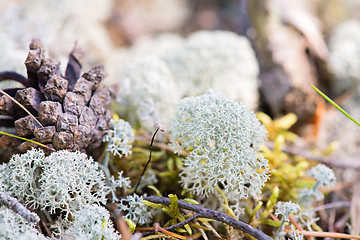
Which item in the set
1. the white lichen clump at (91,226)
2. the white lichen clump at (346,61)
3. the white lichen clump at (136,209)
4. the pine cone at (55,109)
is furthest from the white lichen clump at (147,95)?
the white lichen clump at (346,61)

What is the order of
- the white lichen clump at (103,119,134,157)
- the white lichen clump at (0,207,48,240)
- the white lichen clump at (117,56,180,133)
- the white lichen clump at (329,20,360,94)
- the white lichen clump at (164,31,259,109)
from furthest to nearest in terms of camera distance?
the white lichen clump at (329,20,360,94), the white lichen clump at (164,31,259,109), the white lichen clump at (117,56,180,133), the white lichen clump at (103,119,134,157), the white lichen clump at (0,207,48,240)

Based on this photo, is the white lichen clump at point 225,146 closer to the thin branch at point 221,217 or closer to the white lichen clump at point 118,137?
the thin branch at point 221,217

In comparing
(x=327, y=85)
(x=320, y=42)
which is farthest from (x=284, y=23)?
(x=327, y=85)

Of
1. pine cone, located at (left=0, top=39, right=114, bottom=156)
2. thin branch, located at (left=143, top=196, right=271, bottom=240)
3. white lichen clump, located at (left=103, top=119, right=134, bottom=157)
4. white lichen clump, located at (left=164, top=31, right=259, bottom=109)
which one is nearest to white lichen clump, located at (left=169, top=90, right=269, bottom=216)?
thin branch, located at (left=143, top=196, right=271, bottom=240)

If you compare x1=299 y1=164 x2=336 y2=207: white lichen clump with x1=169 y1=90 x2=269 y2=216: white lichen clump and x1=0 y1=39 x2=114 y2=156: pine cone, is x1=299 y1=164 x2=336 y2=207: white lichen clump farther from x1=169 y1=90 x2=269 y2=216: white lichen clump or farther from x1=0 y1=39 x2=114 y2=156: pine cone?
x1=0 y1=39 x2=114 y2=156: pine cone

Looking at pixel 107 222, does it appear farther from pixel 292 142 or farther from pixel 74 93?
pixel 292 142

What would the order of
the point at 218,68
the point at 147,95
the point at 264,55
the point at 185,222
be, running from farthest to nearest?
the point at 264,55 < the point at 218,68 < the point at 147,95 < the point at 185,222

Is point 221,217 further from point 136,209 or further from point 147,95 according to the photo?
point 147,95

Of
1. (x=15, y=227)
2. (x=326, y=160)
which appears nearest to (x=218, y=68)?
(x=326, y=160)
